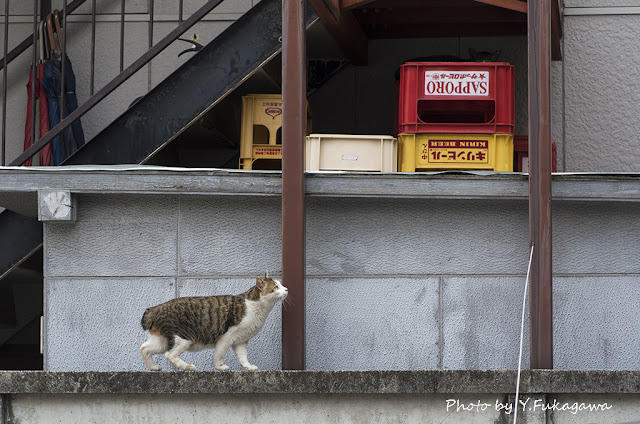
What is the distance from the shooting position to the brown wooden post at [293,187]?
5.89m

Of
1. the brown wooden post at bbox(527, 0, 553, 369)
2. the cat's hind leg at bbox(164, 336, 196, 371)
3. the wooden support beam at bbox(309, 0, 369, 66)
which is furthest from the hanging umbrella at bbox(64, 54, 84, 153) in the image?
the brown wooden post at bbox(527, 0, 553, 369)

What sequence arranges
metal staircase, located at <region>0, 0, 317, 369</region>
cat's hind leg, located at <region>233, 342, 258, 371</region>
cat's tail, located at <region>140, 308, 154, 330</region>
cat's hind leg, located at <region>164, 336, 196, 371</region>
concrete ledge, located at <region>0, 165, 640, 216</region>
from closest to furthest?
cat's hind leg, located at <region>164, 336, 196, 371</region>, cat's tail, located at <region>140, 308, 154, 330</region>, cat's hind leg, located at <region>233, 342, 258, 371</region>, concrete ledge, located at <region>0, 165, 640, 216</region>, metal staircase, located at <region>0, 0, 317, 369</region>

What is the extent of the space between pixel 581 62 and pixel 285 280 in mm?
4328

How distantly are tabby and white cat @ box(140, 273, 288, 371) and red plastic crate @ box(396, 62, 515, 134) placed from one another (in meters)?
1.87

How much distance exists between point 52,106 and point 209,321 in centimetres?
328

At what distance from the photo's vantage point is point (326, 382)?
5250mm

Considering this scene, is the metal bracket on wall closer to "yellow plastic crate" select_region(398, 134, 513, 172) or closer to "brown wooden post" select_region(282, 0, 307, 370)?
"brown wooden post" select_region(282, 0, 307, 370)

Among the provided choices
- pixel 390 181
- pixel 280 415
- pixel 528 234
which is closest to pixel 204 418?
pixel 280 415

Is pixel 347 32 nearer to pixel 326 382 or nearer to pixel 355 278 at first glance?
pixel 355 278

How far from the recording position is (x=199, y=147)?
9023 mm

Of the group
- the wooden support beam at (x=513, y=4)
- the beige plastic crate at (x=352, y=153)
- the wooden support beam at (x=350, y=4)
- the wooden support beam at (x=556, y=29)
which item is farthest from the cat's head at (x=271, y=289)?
the wooden support beam at (x=556, y=29)

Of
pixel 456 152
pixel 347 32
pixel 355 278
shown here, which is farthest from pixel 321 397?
pixel 347 32

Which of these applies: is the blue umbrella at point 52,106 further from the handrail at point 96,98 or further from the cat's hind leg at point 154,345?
the cat's hind leg at point 154,345

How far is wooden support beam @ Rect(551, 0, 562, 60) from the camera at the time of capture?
7.16 metres
